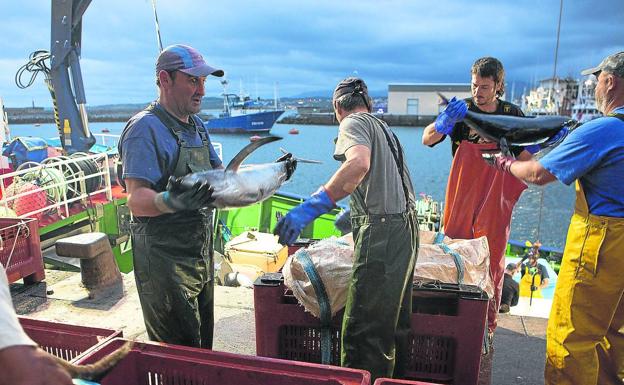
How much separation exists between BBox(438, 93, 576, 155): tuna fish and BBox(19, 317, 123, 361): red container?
2559 mm

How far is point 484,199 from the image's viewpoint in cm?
328

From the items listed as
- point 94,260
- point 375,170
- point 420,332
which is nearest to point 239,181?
point 375,170

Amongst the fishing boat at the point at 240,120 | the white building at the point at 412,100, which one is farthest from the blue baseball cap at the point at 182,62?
the white building at the point at 412,100

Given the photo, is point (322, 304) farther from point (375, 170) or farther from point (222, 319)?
point (222, 319)

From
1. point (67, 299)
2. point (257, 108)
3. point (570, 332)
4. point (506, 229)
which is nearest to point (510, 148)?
point (506, 229)

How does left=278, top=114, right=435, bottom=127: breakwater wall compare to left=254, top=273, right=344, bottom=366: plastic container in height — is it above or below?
above

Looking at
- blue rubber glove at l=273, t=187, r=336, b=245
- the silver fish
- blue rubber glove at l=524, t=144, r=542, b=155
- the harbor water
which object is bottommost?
the harbor water

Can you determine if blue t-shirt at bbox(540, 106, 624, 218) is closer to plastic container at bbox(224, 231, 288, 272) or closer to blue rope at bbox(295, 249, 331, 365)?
blue rope at bbox(295, 249, 331, 365)

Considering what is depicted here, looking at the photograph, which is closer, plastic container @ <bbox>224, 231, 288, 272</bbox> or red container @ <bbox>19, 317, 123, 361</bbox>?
red container @ <bbox>19, 317, 123, 361</bbox>

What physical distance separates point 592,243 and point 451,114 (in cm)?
121

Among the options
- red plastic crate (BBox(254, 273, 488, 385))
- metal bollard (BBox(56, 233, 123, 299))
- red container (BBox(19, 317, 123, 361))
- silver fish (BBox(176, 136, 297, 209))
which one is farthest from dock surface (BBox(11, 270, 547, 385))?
silver fish (BBox(176, 136, 297, 209))

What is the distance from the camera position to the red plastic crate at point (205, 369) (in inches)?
61.0

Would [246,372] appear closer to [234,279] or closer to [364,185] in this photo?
[364,185]

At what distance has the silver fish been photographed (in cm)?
189
